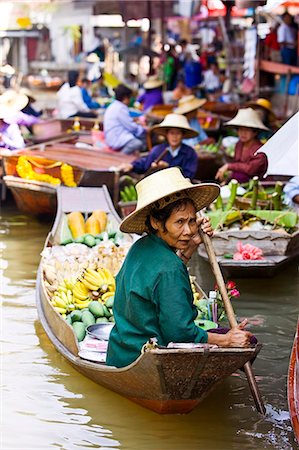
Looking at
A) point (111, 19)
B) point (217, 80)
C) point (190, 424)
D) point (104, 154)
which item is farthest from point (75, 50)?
point (190, 424)

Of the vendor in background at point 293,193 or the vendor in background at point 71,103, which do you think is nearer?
the vendor in background at point 293,193

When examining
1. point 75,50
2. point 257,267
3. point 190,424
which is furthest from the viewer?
point 75,50

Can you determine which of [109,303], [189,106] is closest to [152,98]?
[189,106]

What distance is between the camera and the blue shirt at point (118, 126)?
36.6 feet

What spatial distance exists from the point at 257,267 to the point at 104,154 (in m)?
3.79

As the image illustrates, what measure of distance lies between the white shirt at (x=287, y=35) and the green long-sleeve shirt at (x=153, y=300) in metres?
11.4

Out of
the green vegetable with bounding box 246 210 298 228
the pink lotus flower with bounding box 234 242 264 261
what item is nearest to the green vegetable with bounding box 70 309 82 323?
the pink lotus flower with bounding box 234 242 264 261

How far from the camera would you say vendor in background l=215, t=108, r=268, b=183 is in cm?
874

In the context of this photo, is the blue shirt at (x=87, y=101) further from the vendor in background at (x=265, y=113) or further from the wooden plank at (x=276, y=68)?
the vendor in background at (x=265, y=113)

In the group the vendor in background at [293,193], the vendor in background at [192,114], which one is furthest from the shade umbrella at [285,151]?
the vendor in background at [192,114]

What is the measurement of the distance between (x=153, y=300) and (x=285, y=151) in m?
→ 1.05

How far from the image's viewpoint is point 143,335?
458 cm

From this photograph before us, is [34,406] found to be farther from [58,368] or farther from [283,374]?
[283,374]

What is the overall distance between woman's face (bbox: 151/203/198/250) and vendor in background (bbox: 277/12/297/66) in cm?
1106
